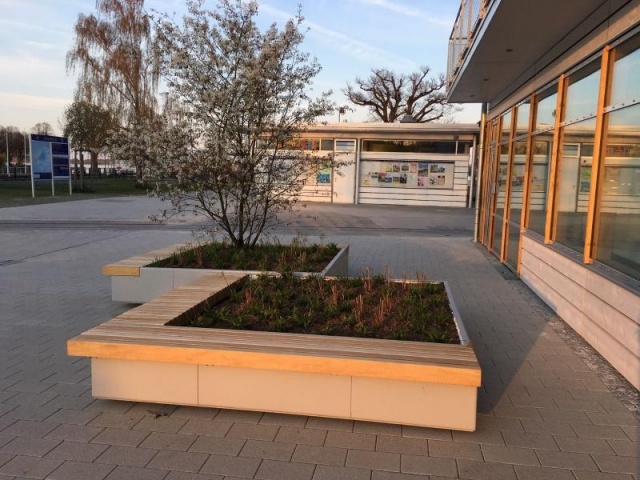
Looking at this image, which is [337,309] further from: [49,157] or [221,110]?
[49,157]

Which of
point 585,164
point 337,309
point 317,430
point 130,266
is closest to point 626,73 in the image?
point 585,164

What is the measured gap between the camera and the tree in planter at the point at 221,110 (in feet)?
21.6

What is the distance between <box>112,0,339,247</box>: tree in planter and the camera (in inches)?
259

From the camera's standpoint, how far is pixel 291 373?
3.32m

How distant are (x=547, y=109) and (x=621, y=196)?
3.04 meters

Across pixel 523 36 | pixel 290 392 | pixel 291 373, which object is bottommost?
pixel 290 392

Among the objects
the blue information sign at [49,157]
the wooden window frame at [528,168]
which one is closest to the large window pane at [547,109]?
the wooden window frame at [528,168]

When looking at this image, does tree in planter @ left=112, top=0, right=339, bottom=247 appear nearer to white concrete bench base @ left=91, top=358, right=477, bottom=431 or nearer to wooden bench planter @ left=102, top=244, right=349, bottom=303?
wooden bench planter @ left=102, top=244, right=349, bottom=303

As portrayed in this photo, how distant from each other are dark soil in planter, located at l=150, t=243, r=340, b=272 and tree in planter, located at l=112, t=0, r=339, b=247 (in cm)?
63

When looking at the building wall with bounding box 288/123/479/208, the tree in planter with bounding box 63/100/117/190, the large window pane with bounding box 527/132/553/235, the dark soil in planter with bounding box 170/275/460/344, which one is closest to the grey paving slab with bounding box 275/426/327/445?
the dark soil in planter with bounding box 170/275/460/344

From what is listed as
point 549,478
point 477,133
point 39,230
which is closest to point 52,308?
point 549,478

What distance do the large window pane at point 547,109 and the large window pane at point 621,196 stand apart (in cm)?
208

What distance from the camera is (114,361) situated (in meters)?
3.51

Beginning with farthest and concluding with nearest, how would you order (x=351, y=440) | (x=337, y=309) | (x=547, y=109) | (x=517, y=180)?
(x=517, y=180)
(x=547, y=109)
(x=337, y=309)
(x=351, y=440)
